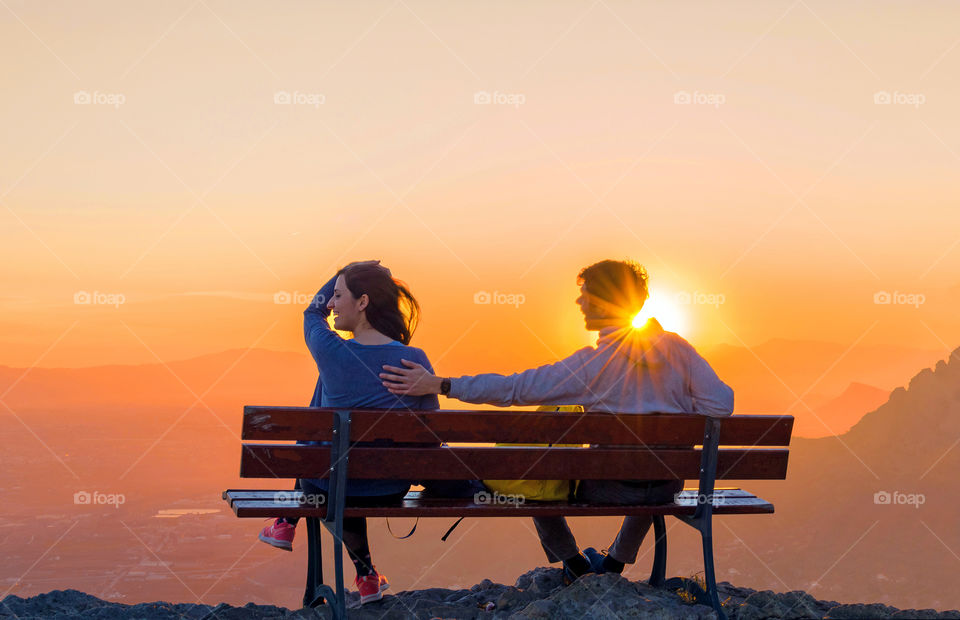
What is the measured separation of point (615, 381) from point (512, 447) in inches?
25.1

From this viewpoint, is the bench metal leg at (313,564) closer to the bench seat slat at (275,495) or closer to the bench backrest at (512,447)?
the bench seat slat at (275,495)

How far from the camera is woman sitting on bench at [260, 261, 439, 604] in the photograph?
427 cm

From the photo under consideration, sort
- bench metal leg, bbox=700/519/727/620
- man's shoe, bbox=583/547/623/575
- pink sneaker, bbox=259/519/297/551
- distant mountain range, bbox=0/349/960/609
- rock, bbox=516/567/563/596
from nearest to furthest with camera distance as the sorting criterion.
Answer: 1. bench metal leg, bbox=700/519/727/620
2. pink sneaker, bbox=259/519/297/551
3. man's shoe, bbox=583/547/623/575
4. rock, bbox=516/567/563/596
5. distant mountain range, bbox=0/349/960/609

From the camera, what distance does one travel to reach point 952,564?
11681 centimetres

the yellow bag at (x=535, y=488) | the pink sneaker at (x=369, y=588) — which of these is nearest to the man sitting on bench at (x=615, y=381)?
the yellow bag at (x=535, y=488)

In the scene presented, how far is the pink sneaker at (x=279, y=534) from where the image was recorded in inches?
176

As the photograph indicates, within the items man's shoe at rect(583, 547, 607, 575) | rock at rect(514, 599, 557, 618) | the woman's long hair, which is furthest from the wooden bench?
the woman's long hair

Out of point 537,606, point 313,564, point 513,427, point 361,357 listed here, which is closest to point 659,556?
point 537,606

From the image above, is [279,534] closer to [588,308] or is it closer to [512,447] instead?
[512,447]

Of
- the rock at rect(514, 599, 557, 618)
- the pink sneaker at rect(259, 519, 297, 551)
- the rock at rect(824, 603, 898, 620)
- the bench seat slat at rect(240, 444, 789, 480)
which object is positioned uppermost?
the bench seat slat at rect(240, 444, 789, 480)

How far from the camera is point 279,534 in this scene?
4.53 meters

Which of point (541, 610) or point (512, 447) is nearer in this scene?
point (541, 610)

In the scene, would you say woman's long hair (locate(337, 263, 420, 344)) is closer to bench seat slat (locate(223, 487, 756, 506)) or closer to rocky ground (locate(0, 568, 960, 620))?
bench seat slat (locate(223, 487, 756, 506))

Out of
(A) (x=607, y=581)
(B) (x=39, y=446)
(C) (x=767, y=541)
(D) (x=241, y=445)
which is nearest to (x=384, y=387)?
(D) (x=241, y=445)
